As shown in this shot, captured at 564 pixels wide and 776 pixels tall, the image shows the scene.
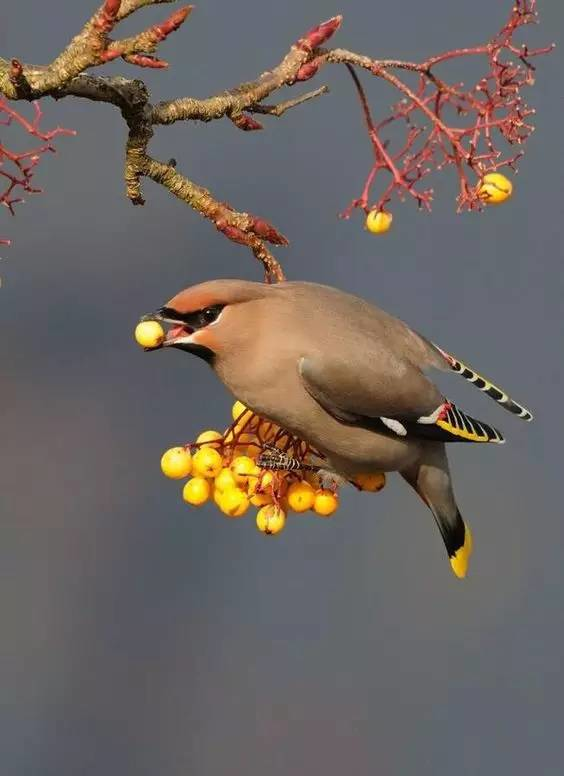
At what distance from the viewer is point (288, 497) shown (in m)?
1.88

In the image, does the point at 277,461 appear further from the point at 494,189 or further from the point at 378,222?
the point at 494,189

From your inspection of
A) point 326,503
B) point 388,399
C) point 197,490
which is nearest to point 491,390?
point 388,399

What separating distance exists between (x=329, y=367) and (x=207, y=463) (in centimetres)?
27

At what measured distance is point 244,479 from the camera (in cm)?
181

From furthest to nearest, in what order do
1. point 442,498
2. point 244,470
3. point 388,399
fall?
point 442,498 → point 388,399 → point 244,470

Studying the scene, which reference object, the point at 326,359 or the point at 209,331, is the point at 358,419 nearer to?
the point at 326,359

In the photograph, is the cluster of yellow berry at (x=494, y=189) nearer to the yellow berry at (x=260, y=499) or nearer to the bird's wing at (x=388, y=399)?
the bird's wing at (x=388, y=399)

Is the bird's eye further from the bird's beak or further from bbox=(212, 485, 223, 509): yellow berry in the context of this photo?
bbox=(212, 485, 223, 509): yellow berry

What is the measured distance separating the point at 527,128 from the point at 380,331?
1.57ft

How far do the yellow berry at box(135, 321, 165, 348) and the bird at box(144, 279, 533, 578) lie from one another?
2 cm

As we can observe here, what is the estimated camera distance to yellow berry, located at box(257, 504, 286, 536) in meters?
1.81

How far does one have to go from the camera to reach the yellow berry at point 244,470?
1799 millimetres

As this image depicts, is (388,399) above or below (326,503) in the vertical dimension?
above

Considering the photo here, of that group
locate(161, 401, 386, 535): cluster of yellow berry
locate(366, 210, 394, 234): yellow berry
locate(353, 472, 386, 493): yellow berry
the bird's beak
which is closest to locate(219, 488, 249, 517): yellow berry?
locate(161, 401, 386, 535): cluster of yellow berry
